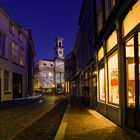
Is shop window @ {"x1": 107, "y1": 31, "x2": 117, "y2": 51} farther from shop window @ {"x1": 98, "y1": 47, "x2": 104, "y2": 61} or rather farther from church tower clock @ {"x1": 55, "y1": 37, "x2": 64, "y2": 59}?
church tower clock @ {"x1": 55, "y1": 37, "x2": 64, "y2": 59}

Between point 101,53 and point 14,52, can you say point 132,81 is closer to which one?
point 101,53

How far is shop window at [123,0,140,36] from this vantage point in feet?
32.5

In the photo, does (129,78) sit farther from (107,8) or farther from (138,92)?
(107,8)

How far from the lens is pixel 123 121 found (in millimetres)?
11680

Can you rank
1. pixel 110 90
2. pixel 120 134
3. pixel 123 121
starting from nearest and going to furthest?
pixel 120 134
pixel 123 121
pixel 110 90

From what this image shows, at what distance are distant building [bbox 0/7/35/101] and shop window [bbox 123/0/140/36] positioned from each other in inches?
712

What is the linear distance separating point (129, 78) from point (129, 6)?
2.51 metres

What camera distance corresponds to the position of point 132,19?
10516 millimetres

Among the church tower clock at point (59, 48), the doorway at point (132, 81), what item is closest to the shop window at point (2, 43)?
the doorway at point (132, 81)

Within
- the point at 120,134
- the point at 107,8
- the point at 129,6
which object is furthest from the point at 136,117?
the point at 107,8

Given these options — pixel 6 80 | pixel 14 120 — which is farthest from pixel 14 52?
pixel 14 120

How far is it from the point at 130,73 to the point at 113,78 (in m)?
3.74

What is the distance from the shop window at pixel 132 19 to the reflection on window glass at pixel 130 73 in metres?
0.50

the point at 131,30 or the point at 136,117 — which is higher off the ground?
the point at 131,30
